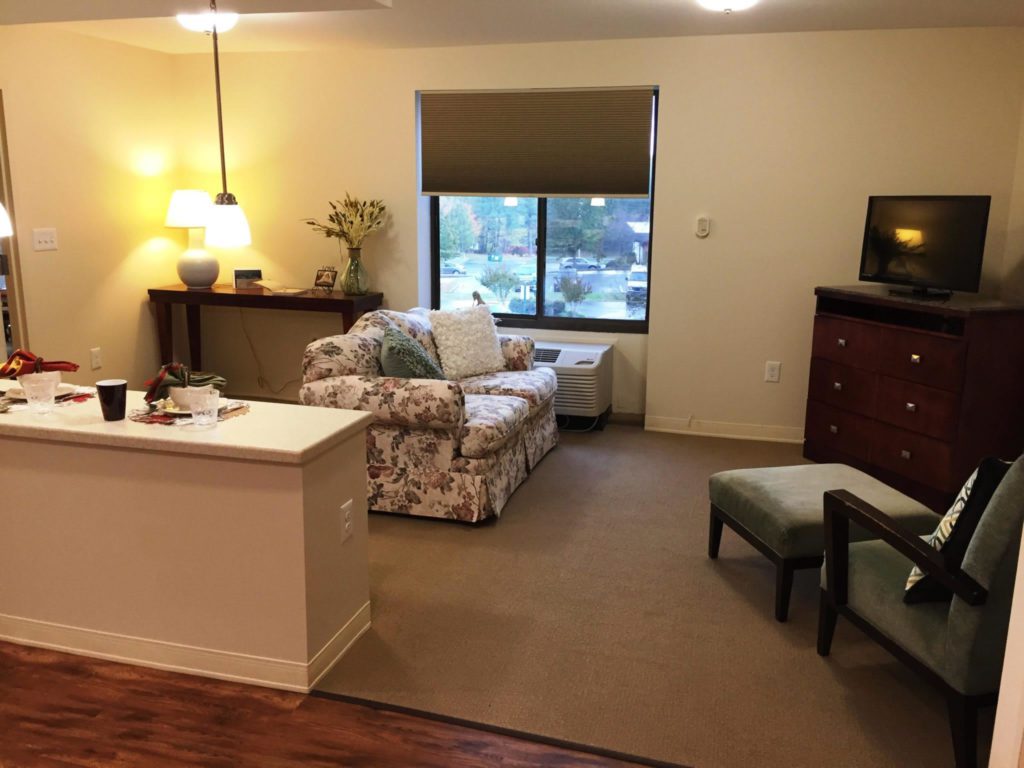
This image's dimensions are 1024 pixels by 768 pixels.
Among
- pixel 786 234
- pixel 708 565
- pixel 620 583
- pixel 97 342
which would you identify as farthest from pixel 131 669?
pixel 786 234

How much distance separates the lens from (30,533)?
105 inches

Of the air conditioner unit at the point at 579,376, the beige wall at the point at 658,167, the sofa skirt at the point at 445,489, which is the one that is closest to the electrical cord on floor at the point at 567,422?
the air conditioner unit at the point at 579,376

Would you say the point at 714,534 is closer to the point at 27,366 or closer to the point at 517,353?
the point at 517,353

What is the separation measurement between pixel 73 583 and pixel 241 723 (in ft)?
2.47

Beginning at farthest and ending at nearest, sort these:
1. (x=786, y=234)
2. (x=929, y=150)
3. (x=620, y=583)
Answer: (x=786, y=234)
(x=929, y=150)
(x=620, y=583)

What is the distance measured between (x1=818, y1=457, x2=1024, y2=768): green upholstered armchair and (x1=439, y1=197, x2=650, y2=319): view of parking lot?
324 centimetres

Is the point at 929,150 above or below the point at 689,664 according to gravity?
above

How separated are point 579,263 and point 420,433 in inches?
89.4

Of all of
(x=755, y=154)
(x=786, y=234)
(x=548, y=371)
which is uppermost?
(x=755, y=154)

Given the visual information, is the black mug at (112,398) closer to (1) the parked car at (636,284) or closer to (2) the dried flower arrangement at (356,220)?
(2) the dried flower arrangement at (356,220)

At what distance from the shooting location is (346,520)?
8.75 ft

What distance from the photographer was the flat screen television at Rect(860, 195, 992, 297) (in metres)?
4.06

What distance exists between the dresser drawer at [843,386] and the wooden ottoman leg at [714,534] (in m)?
1.41

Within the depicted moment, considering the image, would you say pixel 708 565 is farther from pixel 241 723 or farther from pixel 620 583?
pixel 241 723
